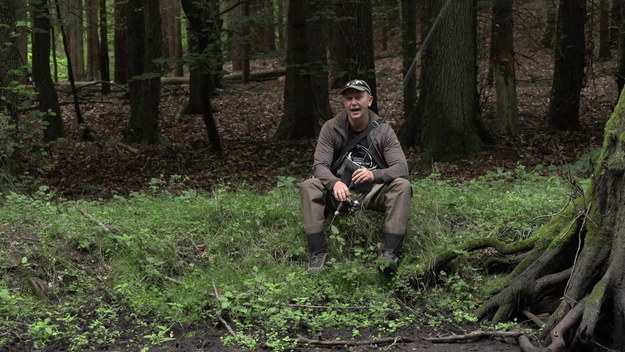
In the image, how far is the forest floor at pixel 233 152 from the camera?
1114 centimetres

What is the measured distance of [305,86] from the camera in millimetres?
14859

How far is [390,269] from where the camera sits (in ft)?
18.6

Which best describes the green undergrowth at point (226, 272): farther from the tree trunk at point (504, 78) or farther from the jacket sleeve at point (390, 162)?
the tree trunk at point (504, 78)

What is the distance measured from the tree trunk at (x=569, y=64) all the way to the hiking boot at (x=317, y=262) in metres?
9.77

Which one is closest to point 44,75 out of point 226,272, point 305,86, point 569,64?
point 305,86

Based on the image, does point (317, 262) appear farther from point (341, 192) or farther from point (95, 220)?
point (95, 220)

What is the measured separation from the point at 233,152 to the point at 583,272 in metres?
10.1

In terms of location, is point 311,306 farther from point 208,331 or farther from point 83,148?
point 83,148

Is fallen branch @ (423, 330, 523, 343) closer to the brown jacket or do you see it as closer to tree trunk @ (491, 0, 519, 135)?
the brown jacket

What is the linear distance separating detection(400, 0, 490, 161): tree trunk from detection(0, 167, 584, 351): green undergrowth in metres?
4.06

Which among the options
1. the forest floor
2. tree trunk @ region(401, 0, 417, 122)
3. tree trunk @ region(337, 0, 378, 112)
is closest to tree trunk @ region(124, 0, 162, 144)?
the forest floor

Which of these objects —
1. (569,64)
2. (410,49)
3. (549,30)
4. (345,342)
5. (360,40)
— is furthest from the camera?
(549,30)

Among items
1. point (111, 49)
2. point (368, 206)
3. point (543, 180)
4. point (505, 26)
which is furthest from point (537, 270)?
point (111, 49)

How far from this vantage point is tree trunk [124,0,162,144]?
47.3 feet
